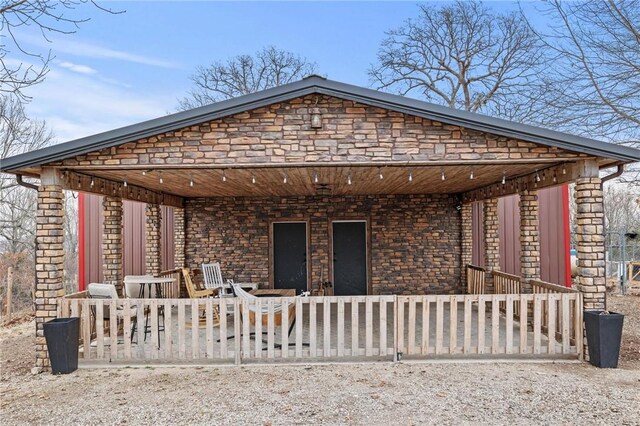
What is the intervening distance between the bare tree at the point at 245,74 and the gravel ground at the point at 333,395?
15.1 metres

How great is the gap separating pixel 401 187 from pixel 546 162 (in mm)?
3374

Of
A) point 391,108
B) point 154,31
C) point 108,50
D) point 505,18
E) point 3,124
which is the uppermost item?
point 505,18

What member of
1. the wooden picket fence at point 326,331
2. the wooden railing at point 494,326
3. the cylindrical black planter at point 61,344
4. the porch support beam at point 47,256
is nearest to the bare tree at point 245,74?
the porch support beam at point 47,256

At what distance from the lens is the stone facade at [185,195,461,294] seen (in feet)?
33.3

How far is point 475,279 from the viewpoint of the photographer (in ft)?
30.8

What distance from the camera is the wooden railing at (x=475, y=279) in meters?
9.03

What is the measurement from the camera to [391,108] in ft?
17.6

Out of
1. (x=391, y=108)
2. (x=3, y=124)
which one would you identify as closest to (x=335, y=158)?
(x=391, y=108)

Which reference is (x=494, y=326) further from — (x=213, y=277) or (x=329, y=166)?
(x=213, y=277)

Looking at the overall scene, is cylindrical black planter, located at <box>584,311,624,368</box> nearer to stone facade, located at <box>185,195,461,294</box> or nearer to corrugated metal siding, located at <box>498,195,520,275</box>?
stone facade, located at <box>185,195,461,294</box>

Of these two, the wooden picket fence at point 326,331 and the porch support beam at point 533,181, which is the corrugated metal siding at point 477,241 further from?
the wooden picket fence at point 326,331

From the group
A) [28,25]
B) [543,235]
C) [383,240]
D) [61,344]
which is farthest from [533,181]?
[61,344]

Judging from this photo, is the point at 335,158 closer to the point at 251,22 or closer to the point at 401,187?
the point at 401,187

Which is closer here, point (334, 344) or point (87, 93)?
point (334, 344)
